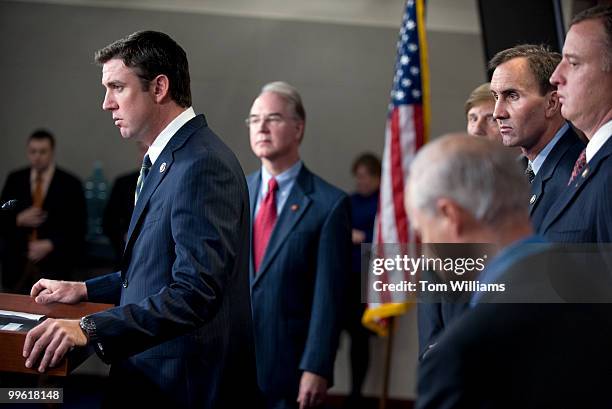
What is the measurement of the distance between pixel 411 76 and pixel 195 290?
313cm

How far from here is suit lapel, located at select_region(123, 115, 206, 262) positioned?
224cm

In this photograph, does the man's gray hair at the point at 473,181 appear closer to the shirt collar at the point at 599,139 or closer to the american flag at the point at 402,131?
the shirt collar at the point at 599,139

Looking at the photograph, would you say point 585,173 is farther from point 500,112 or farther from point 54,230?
point 54,230

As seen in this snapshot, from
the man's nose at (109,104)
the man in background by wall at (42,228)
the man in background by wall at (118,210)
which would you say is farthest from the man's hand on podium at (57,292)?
the man in background by wall at (118,210)

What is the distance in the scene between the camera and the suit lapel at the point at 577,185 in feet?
6.95

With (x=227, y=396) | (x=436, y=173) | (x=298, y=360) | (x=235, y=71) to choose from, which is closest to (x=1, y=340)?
(x=227, y=396)

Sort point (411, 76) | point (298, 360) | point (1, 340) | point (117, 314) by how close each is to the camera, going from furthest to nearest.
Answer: point (411, 76) → point (298, 360) → point (117, 314) → point (1, 340)

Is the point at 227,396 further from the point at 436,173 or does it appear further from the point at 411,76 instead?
the point at 411,76

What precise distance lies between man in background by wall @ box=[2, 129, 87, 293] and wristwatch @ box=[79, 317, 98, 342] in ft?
7.35

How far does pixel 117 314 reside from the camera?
2039mm

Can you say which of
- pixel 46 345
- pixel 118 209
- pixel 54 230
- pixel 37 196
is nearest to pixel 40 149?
pixel 118 209

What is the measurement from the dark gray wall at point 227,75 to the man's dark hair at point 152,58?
417 centimetres

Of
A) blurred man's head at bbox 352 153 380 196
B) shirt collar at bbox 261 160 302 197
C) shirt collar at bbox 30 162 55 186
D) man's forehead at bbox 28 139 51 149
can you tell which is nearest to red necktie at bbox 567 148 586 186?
shirt collar at bbox 261 160 302 197

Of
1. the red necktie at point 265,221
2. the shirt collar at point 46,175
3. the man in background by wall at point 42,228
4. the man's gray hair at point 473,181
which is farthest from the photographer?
the shirt collar at point 46,175
